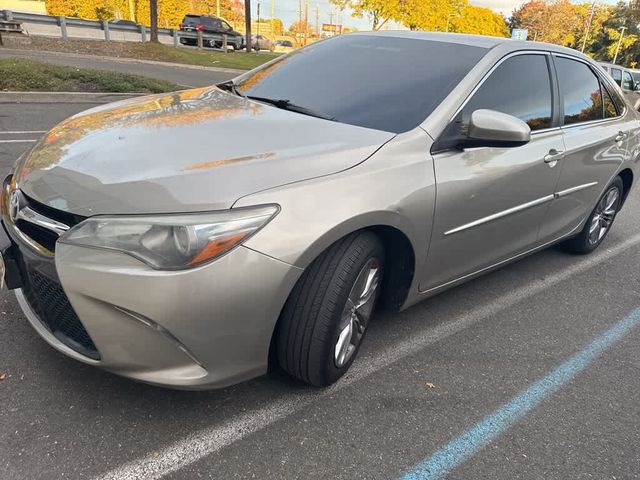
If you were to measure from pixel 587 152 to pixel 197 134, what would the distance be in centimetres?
280

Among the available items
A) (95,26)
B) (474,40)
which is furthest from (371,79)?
(95,26)

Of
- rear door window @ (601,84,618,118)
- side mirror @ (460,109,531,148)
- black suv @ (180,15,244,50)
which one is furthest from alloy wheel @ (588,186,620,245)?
black suv @ (180,15,244,50)

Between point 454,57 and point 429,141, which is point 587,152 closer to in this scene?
point 454,57

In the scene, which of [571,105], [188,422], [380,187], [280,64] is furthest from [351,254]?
[571,105]

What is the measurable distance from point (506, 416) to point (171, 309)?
63.7 inches

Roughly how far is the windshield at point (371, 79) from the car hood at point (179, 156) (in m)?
0.21

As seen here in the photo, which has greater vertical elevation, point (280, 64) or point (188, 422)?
point (280, 64)

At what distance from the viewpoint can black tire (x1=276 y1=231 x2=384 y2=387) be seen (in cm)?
218

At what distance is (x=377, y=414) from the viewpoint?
2.40 meters

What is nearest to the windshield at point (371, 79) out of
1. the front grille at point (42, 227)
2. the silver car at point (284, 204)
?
the silver car at point (284, 204)

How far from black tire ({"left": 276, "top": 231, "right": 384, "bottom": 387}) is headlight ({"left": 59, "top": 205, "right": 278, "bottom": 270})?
0.40 m

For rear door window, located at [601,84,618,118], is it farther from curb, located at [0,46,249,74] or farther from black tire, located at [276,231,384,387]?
curb, located at [0,46,249,74]

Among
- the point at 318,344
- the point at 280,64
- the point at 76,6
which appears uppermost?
the point at 76,6

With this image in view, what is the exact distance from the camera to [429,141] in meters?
→ 2.60
